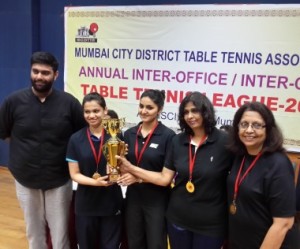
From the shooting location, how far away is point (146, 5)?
12.2 feet

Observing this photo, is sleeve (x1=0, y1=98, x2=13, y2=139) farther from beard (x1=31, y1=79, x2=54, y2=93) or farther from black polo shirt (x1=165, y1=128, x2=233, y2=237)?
black polo shirt (x1=165, y1=128, x2=233, y2=237)

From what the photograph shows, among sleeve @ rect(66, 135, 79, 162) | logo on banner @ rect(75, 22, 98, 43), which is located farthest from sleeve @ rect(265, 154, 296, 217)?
logo on banner @ rect(75, 22, 98, 43)

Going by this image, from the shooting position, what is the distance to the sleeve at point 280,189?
4.59 feet

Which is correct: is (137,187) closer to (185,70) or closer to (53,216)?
(53,216)

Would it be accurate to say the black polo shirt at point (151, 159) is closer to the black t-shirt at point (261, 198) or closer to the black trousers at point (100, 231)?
the black trousers at point (100, 231)

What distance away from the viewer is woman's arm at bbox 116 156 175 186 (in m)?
1.80

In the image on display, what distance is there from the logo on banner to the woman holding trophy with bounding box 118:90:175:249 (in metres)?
2.40

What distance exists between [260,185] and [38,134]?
4.63 ft

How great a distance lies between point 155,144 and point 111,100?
2.27 metres

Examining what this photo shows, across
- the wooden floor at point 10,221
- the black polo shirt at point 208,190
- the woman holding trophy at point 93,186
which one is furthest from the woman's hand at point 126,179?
the wooden floor at point 10,221

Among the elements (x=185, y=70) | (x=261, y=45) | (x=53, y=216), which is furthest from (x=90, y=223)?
(x=261, y=45)

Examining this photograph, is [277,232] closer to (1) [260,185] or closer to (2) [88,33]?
(1) [260,185]

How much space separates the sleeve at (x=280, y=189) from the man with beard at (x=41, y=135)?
51.2 inches

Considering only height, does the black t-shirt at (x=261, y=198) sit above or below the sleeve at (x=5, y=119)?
below
